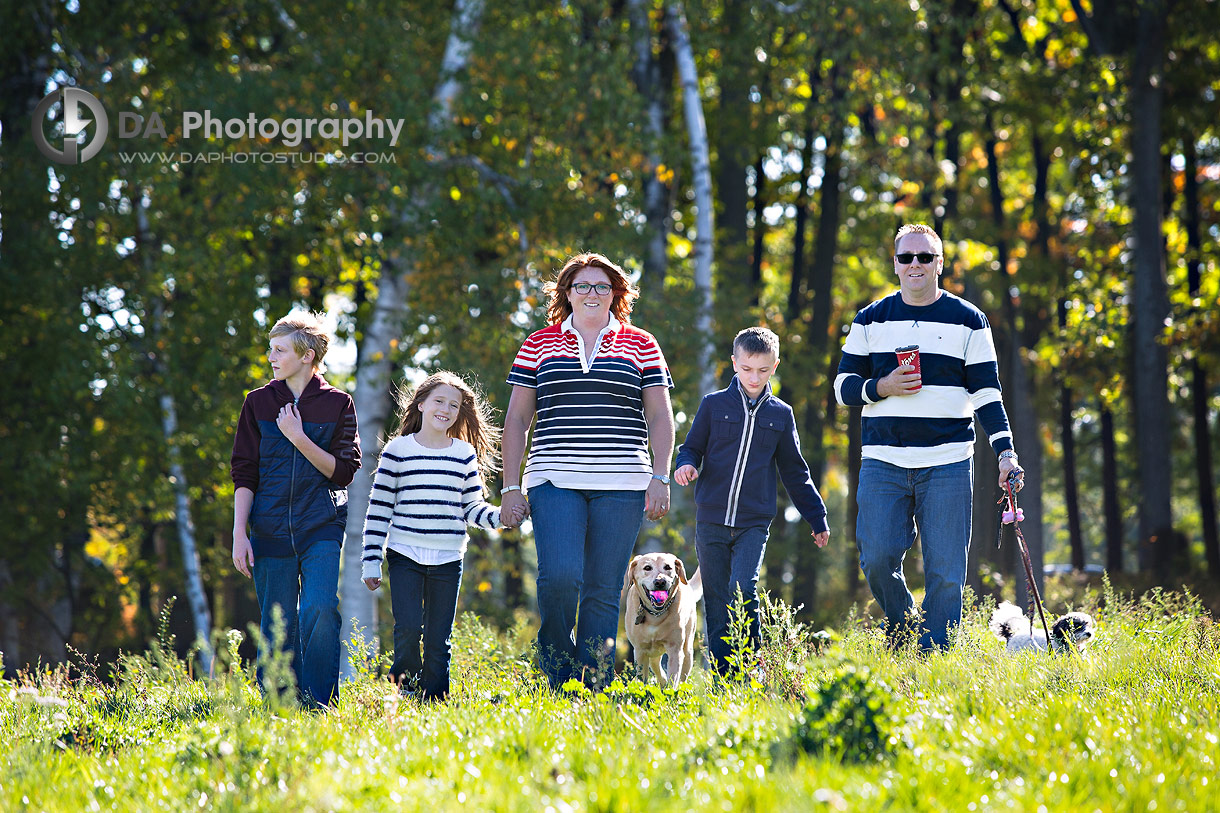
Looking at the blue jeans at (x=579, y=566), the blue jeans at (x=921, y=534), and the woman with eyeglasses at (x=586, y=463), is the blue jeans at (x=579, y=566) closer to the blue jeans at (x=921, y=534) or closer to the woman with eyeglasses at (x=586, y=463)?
the woman with eyeglasses at (x=586, y=463)

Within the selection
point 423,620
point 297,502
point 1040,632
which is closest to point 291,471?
point 297,502

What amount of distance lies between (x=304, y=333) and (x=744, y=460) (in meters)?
2.53

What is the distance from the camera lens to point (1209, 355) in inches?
683

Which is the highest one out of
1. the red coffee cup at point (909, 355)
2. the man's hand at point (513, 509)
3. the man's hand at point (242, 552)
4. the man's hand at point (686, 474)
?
the red coffee cup at point (909, 355)

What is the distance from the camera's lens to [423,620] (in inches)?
225

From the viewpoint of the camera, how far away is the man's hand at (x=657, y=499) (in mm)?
5250

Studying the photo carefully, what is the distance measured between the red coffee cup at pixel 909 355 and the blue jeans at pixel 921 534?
1.69 ft

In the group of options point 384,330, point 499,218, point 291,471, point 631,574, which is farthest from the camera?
point 384,330

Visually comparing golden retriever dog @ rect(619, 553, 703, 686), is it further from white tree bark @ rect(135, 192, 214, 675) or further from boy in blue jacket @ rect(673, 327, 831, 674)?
white tree bark @ rect(135, 192, 214, 675)

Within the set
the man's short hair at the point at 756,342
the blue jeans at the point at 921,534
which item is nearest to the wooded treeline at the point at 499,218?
the man's short hair at the point at 756,342

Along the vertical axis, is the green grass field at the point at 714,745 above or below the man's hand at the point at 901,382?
below

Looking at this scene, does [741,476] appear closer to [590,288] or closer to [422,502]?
[590,288]

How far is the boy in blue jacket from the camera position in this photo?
238 inches

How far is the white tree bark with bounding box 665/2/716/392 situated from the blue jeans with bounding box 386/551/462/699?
24.3 ft
